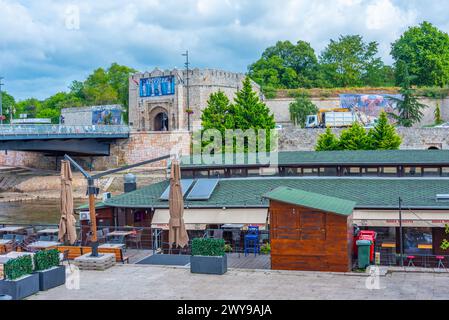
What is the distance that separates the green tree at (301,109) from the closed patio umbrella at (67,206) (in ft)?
200

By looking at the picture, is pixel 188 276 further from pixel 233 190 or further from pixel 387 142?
pixel 387 142

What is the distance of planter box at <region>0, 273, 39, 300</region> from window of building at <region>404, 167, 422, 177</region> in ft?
55.9

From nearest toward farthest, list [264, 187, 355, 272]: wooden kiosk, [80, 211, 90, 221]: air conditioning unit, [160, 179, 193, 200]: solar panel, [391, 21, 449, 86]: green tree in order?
1. [264, 187, 355, 272]: wooden kiosk
2. [160, 179, 193, 200]: solar panel
3. [80, 211, 90, 221]: air conditioning unit
4. [391, 21, 449, 86]: green tree

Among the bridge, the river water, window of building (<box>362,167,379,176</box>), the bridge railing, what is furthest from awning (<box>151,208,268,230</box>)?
the bridge railing

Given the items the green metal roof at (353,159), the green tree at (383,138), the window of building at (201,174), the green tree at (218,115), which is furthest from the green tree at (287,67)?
the window of building at (201,174)

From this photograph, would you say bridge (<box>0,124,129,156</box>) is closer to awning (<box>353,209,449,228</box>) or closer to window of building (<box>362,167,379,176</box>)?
window of building (<box>362,167,379,176</box>)

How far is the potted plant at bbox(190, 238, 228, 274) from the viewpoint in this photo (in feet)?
57.0

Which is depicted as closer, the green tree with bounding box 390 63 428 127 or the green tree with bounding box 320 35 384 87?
the green tree with bounding box 390 63 428 127

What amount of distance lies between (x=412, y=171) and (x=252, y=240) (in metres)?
9.06

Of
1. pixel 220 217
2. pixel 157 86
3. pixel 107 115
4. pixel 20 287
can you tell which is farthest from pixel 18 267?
pixel 107 115

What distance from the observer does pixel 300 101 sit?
81.2 m

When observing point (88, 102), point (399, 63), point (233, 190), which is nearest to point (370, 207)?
point (233, 190)

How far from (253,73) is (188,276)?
284ft

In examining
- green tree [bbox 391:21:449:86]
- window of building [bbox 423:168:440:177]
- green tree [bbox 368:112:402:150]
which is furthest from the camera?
green tree [bbox 391:21:449:86]
